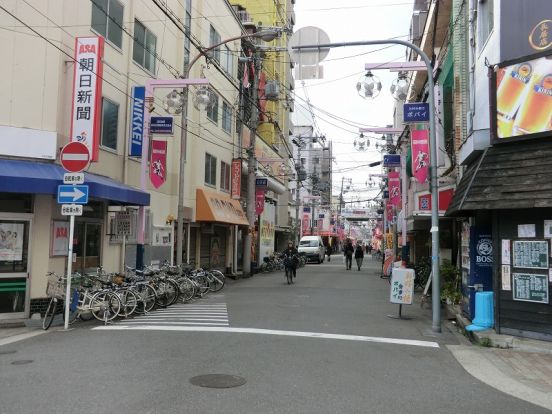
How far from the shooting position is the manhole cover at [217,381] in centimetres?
646

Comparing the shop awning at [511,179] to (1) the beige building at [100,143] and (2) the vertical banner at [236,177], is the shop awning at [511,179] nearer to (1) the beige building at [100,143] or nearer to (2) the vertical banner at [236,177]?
(1) the beige building at [100,143]

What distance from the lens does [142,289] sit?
13633 millimetres

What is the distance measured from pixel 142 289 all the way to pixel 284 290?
7.02 meters

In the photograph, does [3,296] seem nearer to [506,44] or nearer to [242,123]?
[506,44]

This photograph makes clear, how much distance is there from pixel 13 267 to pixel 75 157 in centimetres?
314

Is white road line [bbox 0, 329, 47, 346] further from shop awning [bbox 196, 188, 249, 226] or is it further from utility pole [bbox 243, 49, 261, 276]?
utility pole [bbox 243, 49, 261, 276]

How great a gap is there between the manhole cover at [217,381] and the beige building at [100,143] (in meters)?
6.45

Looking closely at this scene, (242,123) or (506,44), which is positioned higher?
(242,123)

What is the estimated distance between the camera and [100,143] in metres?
15.0

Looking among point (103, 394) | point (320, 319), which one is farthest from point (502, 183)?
point (103, 394)

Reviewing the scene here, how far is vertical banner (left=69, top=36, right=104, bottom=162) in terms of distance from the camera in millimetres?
12625

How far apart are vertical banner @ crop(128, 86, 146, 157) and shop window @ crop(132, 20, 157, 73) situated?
5.60ft

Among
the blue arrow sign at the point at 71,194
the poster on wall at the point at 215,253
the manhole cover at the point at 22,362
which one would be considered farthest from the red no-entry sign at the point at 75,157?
the poster on wall at the point at 215,253

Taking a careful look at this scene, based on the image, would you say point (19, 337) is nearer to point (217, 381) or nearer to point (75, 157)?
point (75, 157)
